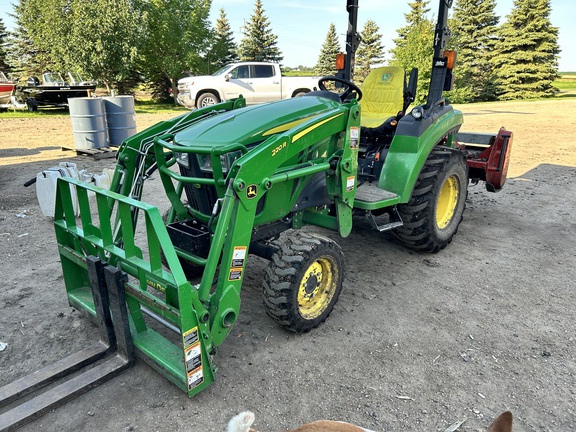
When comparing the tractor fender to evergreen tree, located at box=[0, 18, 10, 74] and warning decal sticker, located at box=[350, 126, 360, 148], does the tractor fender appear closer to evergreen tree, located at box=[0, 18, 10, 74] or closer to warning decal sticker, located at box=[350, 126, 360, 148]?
warning decal sticker, located at box=[350, 126, 360, 148]

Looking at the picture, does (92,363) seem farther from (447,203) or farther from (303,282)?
(447,203)

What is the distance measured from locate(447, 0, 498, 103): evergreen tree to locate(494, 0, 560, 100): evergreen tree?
3.19 ft

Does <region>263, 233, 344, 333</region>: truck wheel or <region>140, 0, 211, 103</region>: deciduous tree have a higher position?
<region>140, 0, 211, 103</region>: deciduous tree

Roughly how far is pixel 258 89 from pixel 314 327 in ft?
45.8

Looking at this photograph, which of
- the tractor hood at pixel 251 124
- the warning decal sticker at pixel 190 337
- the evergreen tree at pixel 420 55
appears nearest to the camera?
the warning decal sticker at pixel 190 337

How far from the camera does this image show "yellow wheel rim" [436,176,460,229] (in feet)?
15.3

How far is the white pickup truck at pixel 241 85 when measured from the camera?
15469 millimetres

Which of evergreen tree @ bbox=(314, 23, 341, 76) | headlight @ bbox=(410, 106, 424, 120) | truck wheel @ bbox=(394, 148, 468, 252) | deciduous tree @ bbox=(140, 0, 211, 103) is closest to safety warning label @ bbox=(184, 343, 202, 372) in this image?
truck wheel @ bbox=(394, 148, 468, 252)

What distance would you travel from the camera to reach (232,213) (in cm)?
252

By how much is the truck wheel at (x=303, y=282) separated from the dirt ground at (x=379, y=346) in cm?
17

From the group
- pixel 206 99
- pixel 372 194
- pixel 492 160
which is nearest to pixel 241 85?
pixel 206 99

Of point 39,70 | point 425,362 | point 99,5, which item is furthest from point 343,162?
point 39,70

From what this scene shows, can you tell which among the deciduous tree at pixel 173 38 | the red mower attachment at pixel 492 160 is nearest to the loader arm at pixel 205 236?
the red mower attachment at pixel 492 160

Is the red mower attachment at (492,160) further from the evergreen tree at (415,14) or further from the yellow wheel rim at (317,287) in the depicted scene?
the evergreen tree at (415,14)
